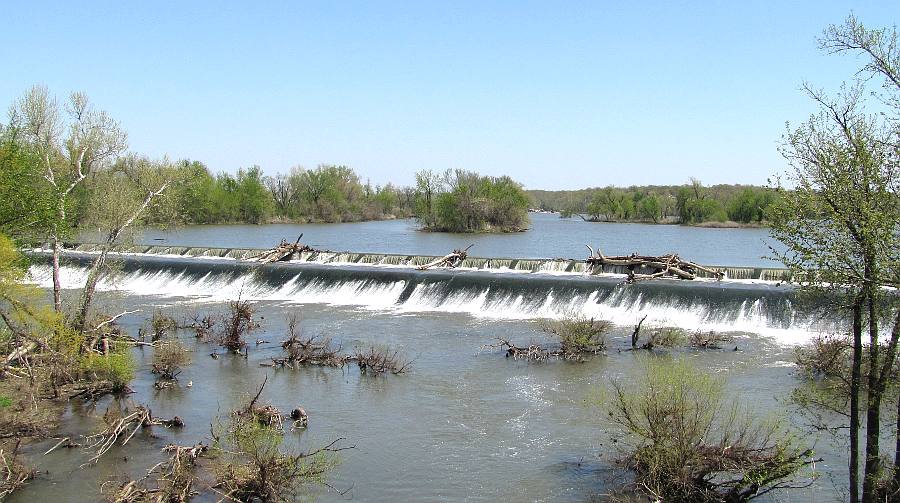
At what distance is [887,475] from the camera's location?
752 cm

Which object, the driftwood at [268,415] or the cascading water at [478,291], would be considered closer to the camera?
the driftwood at [268,415]

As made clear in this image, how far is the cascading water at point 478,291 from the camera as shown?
62.5 feet

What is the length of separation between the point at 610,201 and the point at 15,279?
3165 inches

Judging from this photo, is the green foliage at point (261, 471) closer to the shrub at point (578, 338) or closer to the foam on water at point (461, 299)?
the foam on water at point (461, 299)

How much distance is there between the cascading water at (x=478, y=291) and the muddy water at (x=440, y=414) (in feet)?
5.47

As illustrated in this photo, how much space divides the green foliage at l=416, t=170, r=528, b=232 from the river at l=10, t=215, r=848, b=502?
33120mm

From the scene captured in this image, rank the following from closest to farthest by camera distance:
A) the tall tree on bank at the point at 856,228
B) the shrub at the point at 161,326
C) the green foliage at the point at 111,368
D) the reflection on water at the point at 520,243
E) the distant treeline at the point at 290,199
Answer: the tall tree on bank at the point at 856,228
the green foliage at the point at 111,368
the shrub at the point at 161,326
the reflection on water at the point at 520,243
the distant treeline at the point at 290,199

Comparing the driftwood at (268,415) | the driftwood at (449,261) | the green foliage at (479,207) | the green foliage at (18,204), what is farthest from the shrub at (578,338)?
the green foliage at (479,207)

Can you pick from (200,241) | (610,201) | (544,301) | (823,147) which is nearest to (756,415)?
(823,147)

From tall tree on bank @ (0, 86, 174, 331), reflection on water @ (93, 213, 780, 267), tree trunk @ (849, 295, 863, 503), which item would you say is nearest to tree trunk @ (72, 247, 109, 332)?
tall tree on bank @ (0, 86, 174, 331)

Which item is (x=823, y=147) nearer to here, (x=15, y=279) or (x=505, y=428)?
(x=505, y=428)

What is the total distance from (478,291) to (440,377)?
821 cm

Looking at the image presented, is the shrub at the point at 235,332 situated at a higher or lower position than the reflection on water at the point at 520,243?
lower

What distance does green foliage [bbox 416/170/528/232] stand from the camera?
59.6 meters
